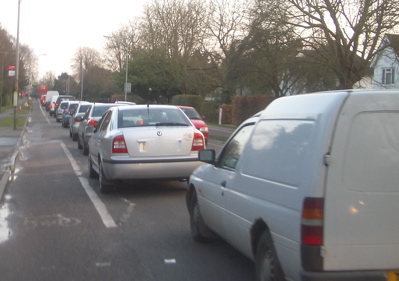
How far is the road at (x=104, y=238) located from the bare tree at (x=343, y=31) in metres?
16.2

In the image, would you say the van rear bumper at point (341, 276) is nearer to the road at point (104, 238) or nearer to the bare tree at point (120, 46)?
the road at point (104, 238)

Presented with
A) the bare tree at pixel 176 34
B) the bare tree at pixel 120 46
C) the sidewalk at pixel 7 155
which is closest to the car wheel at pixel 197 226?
the sidewalk at pixel 7 155

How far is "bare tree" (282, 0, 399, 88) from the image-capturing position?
2489 cm

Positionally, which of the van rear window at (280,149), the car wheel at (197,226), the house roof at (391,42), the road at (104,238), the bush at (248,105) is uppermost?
the house roof at (391,42)

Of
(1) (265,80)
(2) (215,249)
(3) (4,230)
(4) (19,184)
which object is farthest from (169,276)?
(1) (265,80)

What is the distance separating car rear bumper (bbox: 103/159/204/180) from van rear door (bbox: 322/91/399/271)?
19.8 feet

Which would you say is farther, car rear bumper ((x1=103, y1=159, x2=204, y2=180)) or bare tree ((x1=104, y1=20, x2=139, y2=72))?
bare tree ((x1=104, y1=20, x2=139, y2=72))

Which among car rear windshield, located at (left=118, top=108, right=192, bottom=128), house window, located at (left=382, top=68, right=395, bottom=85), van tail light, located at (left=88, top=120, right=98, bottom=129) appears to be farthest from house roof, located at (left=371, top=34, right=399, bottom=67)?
house window, located at (left=382, top=68, right=395, bottom=85)

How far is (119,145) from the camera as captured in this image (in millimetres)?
9984

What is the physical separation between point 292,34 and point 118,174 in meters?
19.1

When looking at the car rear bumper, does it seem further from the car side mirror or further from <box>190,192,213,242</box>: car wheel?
the car side mirror

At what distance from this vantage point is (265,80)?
1442 inches

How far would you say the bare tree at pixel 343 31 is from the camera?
24.9 metres

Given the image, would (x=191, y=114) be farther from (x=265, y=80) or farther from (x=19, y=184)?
(x=265, y=80)
